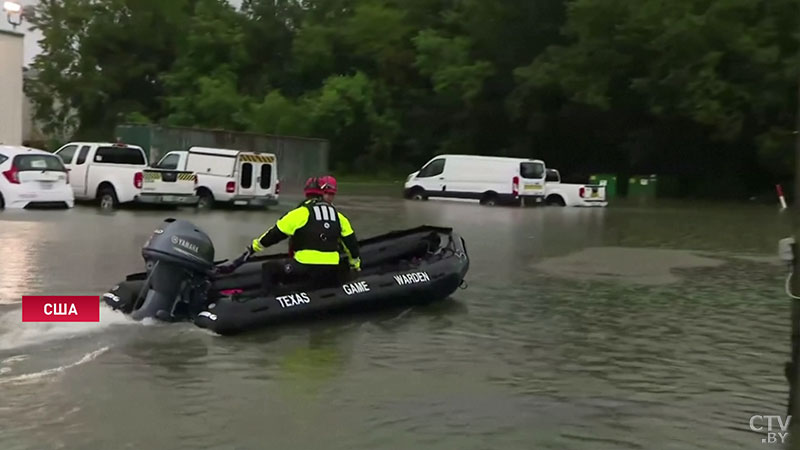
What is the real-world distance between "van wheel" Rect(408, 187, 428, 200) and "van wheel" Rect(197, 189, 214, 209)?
10300 mm

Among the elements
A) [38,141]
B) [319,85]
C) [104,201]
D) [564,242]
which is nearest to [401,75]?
[319,85]

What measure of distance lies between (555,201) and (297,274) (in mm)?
26805

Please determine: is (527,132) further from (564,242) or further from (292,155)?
(564,242)

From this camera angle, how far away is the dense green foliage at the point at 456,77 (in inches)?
1660

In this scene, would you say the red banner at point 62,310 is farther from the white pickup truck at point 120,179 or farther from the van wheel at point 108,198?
the van wheel at point 108,198

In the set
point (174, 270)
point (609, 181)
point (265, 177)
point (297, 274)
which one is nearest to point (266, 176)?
point (265, 177)

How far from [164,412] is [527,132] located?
4568 centimetres

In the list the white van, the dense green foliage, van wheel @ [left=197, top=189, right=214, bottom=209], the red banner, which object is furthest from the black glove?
the dense green foliage

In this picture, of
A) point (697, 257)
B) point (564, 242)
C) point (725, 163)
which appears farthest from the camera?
point (725, 163)

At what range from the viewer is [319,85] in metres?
61.7

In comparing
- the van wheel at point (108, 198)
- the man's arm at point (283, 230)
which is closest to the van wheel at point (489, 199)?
the van wheel at point (108, 198)

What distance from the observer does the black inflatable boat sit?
398 inches

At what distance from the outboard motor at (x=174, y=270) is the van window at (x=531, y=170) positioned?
26364mm

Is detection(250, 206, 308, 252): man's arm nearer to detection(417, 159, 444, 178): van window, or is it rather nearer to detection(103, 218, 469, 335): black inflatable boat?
detection(103, 218, 469, 335): black inflatable boat
